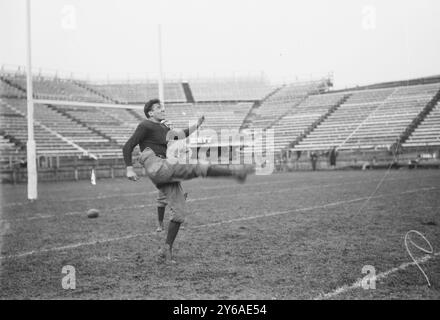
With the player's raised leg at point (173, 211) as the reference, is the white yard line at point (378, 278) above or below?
below

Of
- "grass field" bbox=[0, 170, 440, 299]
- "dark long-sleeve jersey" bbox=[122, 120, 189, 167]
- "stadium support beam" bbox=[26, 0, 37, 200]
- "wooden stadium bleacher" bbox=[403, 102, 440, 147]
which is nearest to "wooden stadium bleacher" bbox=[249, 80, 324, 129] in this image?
"wooden stadium bleacher" bbox=[403, 102, 440, 147]

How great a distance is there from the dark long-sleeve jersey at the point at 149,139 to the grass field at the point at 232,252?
116 cm

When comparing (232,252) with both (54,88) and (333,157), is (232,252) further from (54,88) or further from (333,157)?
(54,88)

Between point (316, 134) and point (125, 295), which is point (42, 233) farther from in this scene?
point (316, 134)

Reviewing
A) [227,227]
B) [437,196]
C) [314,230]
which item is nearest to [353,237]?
[314,230]

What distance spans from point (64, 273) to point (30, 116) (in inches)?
347

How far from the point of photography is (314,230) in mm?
6453

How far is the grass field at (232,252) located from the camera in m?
3.74

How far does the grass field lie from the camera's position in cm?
374

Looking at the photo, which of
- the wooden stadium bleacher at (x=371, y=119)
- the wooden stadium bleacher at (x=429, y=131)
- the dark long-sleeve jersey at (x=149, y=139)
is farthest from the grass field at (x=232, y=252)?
the wooden stadium bleacher at (x=371, y=119)

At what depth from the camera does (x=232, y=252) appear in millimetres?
5152

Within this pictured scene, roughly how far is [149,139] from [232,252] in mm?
1551

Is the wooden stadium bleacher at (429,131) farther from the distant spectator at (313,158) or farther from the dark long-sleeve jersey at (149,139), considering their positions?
the dark long-sleeve jersey at (149,139)

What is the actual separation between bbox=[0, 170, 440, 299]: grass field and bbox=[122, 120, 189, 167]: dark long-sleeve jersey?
116 centimetres
